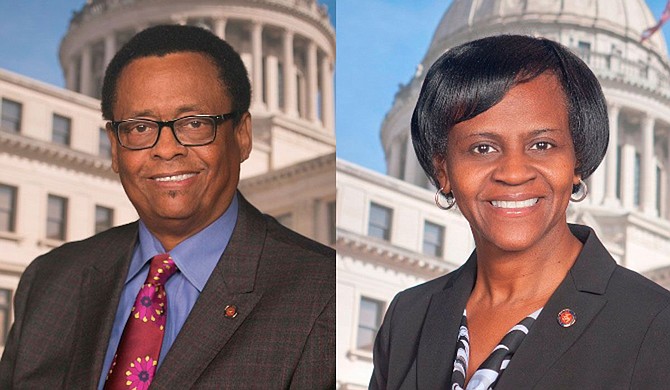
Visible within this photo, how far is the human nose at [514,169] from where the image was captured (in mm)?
2053

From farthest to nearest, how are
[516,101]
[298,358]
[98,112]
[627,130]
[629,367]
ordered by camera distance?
[627,130] < [98,112] < [298,358] < [516,101] < [629,367]

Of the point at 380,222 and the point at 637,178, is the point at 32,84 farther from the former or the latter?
the point at 637,178

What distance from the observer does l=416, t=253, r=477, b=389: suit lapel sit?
2.14 meters

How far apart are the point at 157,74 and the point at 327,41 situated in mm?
1076

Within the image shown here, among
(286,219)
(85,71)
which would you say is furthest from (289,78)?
(85,71)

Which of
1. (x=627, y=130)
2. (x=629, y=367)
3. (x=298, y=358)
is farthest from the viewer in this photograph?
(x=627, y=130)

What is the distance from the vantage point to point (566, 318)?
6.50 ft

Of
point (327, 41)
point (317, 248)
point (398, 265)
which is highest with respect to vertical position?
point (327, 41)

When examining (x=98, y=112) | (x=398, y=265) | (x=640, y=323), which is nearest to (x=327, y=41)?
(x=98, y=112)

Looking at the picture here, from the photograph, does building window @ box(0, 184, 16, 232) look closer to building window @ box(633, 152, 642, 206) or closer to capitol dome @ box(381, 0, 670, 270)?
capitol dome @ box(381, 0, 670, 270)

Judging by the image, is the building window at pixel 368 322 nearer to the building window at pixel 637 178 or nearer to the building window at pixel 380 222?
the building window at pixel 380 222

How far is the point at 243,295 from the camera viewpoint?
110 inches

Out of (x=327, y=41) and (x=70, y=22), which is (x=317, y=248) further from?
(x=70, y=22)

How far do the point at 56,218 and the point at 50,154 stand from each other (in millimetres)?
345
